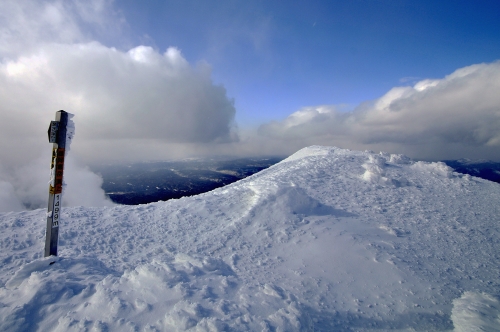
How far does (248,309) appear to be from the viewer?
4812 mm

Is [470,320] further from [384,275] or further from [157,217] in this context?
[157,217]

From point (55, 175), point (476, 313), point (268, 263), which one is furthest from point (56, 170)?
point (476, 313)

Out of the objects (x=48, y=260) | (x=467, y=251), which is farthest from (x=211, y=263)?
(x=467, y=251)

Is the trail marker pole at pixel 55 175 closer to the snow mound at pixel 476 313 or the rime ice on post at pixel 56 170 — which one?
the rime ice on post at pixel 56 170

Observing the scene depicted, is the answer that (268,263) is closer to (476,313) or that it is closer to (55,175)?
(476,313)

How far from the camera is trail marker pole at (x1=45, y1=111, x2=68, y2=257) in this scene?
6230mm

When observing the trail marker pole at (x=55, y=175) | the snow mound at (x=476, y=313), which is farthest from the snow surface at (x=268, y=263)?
the trail marker pole at (x=55, y=175)

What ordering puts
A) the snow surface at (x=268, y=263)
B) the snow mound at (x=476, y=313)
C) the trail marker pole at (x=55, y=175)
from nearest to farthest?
the snow surface at (x=268, y=263), the snow mound at (x=476, y=313), the trail marker pole at (x=55, y=175)

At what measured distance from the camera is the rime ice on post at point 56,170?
6234mm

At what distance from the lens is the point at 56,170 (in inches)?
246

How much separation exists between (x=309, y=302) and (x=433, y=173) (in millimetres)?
17852

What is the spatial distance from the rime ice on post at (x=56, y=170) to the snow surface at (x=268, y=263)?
0.69 m

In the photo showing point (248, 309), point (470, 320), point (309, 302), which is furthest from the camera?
point (309, 302)

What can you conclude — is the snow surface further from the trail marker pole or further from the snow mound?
the trail marker pole
